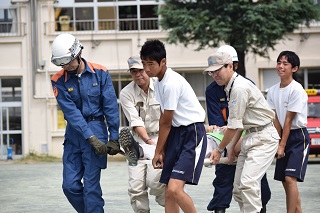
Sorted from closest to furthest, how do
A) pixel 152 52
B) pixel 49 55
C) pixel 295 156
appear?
pixel 152 52
pixel 295 156
pixel 49 55

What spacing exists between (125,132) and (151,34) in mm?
30528

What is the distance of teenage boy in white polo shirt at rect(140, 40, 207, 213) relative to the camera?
9.49 meters

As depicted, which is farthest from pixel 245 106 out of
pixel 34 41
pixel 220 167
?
pixel 34 41

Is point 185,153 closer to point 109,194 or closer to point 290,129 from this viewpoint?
point 290,129

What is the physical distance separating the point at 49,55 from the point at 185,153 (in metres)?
32.3

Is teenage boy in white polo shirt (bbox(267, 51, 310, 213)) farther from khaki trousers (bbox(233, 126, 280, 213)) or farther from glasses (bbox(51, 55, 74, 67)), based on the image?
glasses (bbox(51, 55, 74, 67))

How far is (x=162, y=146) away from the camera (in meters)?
9.69

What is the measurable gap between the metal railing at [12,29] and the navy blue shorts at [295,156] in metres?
31.5

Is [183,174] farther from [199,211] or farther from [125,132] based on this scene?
[199,211]

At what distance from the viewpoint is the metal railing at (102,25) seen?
4091 centimetres

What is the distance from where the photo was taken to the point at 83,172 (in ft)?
34.7

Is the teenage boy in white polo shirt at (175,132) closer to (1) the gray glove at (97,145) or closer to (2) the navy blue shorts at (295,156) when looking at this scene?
(1) the gray glove at (97,145)

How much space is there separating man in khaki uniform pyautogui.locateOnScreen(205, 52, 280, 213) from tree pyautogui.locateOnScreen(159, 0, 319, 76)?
22336 millimetres

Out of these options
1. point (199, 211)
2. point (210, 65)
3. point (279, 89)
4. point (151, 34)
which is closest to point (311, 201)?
point (199, 211)
